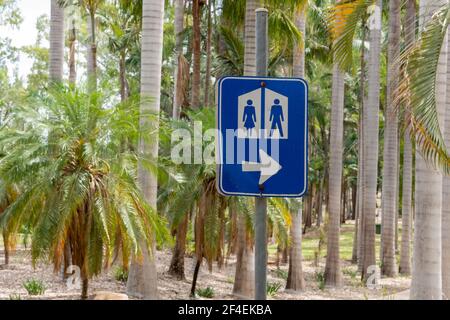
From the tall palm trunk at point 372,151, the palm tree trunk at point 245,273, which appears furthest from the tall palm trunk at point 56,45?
the tall palm trunk at point 372,151

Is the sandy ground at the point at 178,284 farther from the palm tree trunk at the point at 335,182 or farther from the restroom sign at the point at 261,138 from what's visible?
the restroom sign at the point at 261,138

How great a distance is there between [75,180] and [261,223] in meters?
8.23

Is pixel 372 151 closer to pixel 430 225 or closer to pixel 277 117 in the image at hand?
pixel 430 225

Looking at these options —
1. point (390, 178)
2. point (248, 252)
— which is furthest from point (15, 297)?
point (390, 178)

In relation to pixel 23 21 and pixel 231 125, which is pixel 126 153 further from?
pixel 23 21

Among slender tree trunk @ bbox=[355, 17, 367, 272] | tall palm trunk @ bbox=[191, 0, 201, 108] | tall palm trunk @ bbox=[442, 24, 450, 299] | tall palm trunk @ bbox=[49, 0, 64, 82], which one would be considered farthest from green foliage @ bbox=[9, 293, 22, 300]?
slender tree trunk @ bbox=[355, 17, 367, 272]

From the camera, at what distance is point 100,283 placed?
16.8 meters

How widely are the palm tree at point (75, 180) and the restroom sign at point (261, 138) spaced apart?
7939mm

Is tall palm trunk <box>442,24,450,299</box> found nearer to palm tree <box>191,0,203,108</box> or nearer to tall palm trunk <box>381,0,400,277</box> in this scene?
palm tree <box>191,0,203,108</box>

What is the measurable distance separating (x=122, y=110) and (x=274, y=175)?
28.8 feet

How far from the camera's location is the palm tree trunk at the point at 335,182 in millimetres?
22500

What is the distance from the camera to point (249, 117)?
331cm
